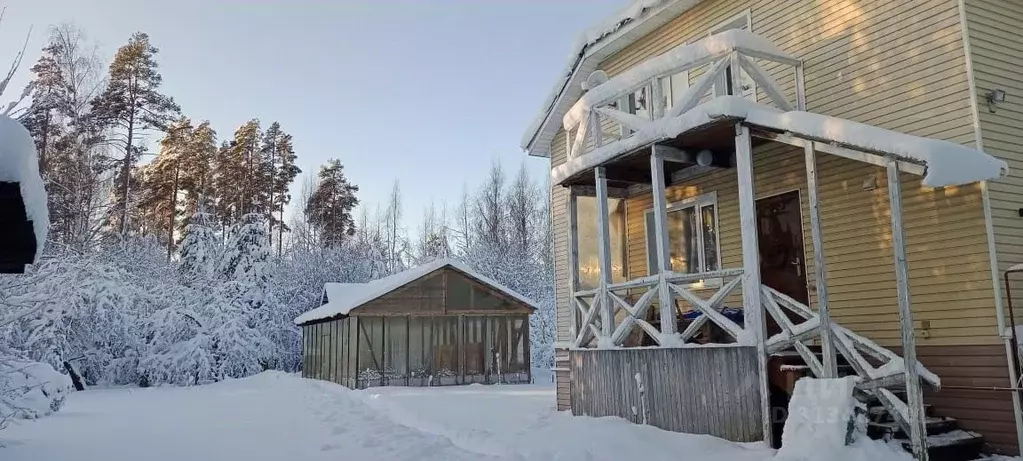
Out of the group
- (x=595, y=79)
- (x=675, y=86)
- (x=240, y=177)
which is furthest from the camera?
(x=240, y=177)

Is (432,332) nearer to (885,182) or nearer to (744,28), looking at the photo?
(744,28)

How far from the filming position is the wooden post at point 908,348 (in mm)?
6328

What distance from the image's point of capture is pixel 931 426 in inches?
277

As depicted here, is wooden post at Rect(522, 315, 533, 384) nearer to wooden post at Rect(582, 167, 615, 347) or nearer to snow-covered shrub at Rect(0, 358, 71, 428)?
snow-covered shrub at Rect(0, 358, 71, 428)

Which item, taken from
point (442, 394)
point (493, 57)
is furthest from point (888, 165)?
point (493, 57)

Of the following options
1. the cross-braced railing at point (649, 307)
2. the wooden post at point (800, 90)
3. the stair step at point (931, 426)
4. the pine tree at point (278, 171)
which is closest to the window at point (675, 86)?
the wooden post at point (800, 90)

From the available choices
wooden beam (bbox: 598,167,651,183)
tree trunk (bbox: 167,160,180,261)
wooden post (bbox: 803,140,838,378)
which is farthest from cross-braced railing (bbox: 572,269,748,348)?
tree trunk (bbox: 167,160,180,261)

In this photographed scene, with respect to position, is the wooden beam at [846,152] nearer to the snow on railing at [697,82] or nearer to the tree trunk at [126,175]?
the snow on railing at [697,82]

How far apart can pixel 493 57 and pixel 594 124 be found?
968 cm

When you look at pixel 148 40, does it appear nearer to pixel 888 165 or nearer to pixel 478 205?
pixel 478 205

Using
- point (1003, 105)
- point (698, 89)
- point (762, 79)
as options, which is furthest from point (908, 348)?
point (698, 89)

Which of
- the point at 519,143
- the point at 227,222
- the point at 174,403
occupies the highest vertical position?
the point at 227,222

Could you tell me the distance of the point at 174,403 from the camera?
57.9 feet

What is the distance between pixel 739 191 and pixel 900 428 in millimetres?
2830
